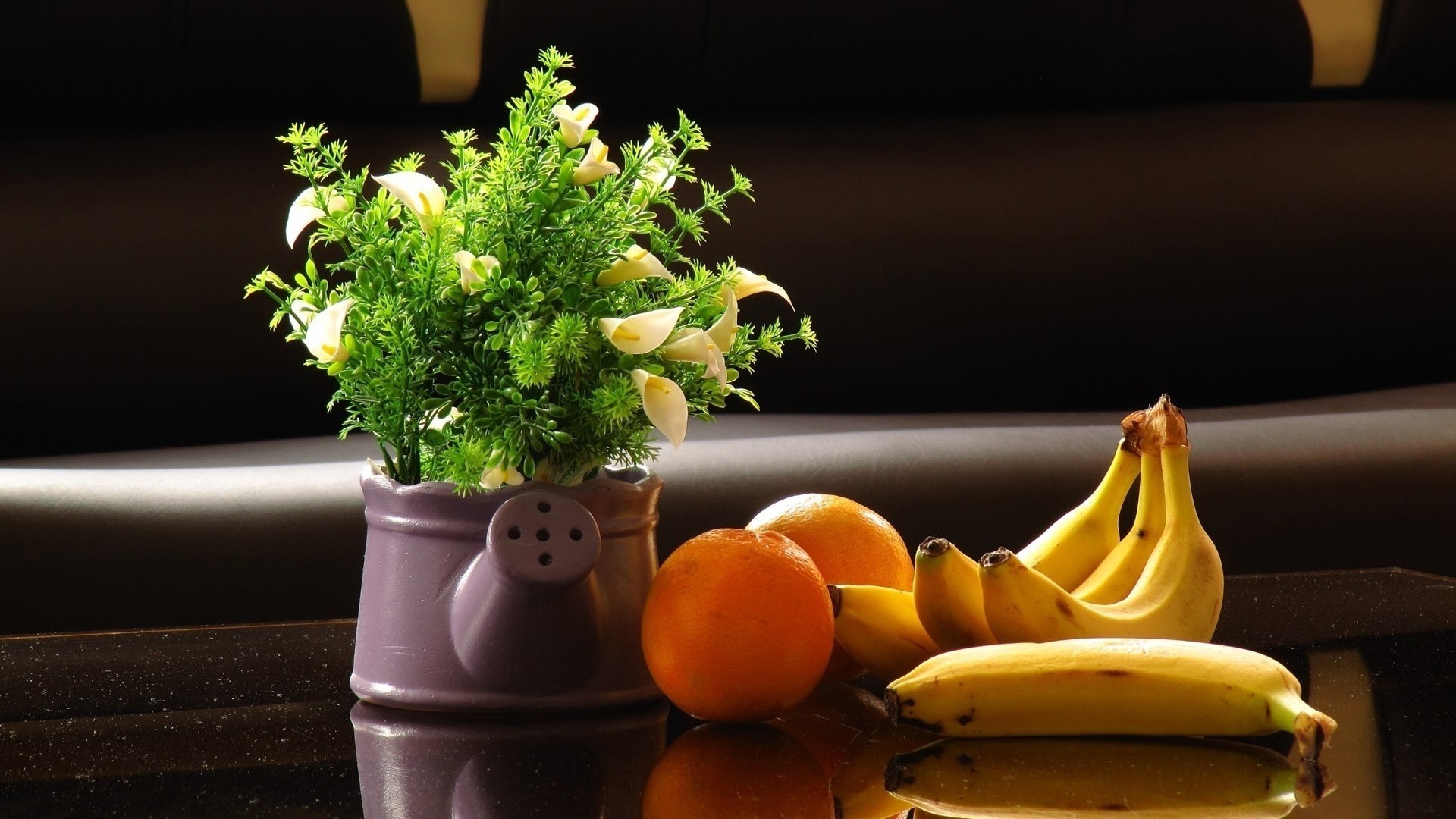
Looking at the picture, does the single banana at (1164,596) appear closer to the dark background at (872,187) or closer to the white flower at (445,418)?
the white flower at (445,418)

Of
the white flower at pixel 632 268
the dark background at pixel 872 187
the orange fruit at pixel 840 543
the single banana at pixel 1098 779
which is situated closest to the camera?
the single banana at pixel 1098 779

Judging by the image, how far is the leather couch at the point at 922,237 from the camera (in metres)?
1.52

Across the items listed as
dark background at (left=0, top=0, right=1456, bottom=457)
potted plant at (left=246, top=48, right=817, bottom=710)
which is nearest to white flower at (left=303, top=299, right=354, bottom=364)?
potted plant at (left=246, top=48, right=817, bottom=710)

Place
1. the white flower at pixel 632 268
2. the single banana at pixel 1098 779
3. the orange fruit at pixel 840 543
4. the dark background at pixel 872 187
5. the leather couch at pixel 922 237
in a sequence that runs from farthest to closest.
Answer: the dark background at pixel 872 187, the leather couch at pixel 922 237, the orange fruit at pixel 840 543, the white flower at pixel 632 268, the single banana at pixel 1098 779

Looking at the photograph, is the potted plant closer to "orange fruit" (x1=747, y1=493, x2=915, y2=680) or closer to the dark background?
"orange fruit" (x1=747, y1=493, x2=915, y2=680)

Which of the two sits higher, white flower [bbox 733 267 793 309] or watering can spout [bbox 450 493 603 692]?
white flower [bbox 733 267 793 309]

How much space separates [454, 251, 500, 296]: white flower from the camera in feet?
1.97

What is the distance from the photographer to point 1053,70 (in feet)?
6.66

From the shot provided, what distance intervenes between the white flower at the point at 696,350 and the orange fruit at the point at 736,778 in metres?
0.16

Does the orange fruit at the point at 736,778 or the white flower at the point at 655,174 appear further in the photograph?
the white flower at the point at 655,174

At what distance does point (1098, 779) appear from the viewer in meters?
0.57

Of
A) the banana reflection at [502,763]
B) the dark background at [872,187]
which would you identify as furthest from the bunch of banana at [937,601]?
the dark background at [872,187]

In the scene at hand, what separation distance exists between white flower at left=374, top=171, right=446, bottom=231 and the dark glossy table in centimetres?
23

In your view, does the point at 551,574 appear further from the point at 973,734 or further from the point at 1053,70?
the point at 1053,70
